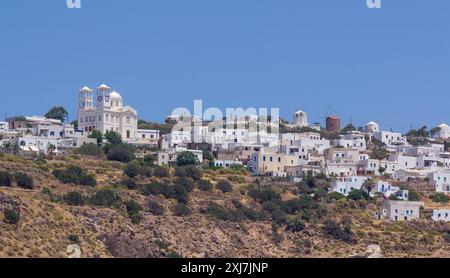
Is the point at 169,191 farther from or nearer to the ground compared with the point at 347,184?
nearer to the ground

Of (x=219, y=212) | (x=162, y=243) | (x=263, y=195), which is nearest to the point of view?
(x=162, y=243)

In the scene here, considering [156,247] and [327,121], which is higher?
[327,121]

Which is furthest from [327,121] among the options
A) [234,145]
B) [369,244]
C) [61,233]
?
[61,233]

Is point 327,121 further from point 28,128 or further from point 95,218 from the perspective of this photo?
→ point 95,218

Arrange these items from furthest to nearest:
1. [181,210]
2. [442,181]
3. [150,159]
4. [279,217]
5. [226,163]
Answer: [226,163]
[150,159]
[442,181]
[279,217]
[181,210]

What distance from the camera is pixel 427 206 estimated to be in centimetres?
7206

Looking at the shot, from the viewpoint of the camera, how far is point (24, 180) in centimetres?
6419

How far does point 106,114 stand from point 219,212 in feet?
83.6

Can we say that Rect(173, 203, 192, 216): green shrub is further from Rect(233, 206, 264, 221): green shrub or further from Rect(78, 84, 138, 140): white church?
Rect(78, 84, 138, 140): white church

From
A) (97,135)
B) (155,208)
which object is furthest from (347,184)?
(97,135)

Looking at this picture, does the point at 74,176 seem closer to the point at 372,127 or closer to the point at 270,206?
the point at 270,206

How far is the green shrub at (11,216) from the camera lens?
5356 cm
